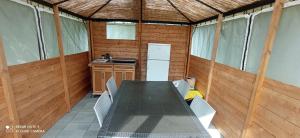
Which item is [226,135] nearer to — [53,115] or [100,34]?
[53,115]

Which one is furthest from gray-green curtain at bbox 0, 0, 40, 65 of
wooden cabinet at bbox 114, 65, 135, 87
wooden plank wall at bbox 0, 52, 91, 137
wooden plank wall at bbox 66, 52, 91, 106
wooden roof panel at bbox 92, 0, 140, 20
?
wooden cabinet at bbox 114, 65, 135, 87

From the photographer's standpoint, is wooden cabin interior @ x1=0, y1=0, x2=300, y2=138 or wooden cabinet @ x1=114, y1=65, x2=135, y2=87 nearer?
wooden cabin interior @ x1=0, y1=0, x2=300, y2=138

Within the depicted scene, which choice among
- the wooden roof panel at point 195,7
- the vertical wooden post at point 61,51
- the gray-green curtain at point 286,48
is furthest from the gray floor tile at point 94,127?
the wooden roof panel at point 195,7

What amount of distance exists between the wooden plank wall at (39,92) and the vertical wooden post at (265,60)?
2826 mm

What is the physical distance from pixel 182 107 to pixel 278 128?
3.11ft

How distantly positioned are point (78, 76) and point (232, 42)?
3.32m

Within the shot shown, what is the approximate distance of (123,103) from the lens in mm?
1905

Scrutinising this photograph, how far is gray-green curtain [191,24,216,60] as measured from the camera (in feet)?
11.2

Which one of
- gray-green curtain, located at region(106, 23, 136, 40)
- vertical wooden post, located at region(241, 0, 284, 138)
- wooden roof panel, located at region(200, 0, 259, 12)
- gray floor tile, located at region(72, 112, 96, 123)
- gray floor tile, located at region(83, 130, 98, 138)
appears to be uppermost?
wooden roof panel, located at region(200, 0, 259, 12)

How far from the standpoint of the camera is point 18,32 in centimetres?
196

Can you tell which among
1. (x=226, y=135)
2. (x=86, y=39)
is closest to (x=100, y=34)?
(x=86, y=39)

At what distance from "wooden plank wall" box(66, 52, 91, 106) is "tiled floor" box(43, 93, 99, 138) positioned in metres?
0.35

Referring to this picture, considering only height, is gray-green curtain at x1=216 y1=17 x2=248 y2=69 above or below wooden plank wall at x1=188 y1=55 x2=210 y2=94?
above

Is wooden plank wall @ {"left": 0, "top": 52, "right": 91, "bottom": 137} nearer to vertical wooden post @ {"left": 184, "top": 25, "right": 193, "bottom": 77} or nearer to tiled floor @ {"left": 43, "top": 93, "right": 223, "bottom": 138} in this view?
tiled floor @ {"left": 43, "top": 93, "right": 223, "bottom": 138}
